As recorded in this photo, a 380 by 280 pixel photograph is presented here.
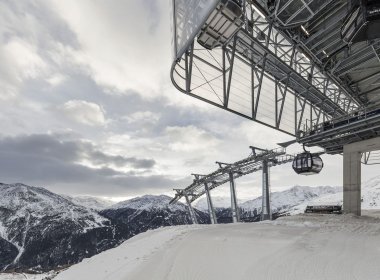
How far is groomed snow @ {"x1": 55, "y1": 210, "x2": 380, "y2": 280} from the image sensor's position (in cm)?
985

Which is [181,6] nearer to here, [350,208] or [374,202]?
[350,208]

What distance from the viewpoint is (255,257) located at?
37.5 ft

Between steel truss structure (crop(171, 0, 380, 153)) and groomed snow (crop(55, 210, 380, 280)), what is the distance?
9694 mm

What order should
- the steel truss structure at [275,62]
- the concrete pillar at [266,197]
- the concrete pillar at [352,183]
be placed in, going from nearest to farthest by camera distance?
1. the steel truss structure at [275,62]
2. the concrete pillar at [352,183]
3. the concrete pillar at [266,197]

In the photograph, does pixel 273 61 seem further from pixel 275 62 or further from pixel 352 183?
pixel 352 183

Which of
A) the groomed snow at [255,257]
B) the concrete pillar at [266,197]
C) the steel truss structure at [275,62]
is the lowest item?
the groomed snow at [255,257]

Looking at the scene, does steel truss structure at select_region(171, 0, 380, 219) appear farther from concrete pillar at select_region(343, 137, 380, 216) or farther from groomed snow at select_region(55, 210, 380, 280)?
groomed snow at select_region(55, 210, 380, 280)

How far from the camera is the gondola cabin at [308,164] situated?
1104 inches

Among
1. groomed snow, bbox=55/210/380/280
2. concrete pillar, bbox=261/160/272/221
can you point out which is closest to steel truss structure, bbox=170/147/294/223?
concrete pillar, bbox=261/160/272/221

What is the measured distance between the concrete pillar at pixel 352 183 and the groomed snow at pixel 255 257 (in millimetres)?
11506

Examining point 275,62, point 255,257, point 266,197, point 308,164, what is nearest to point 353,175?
point 308,164

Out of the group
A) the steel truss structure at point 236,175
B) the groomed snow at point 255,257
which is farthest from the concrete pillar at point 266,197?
the groomed snow at point 255,257

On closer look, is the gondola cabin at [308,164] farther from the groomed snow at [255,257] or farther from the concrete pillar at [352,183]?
the groomed snow at [255,257]

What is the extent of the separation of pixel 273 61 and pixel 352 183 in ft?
42.9
